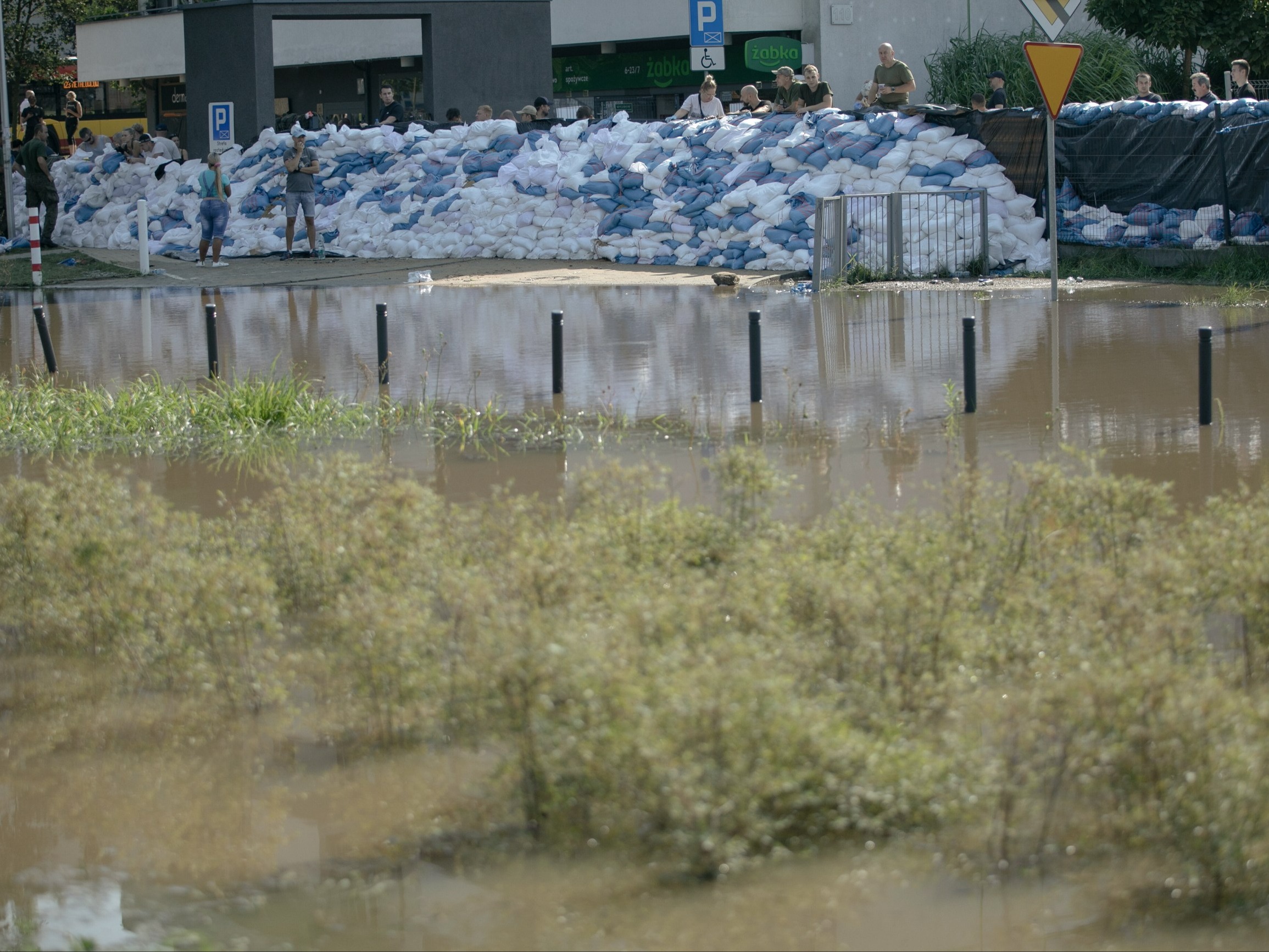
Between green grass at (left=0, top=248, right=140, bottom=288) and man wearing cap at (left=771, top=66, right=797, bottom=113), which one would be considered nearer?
man wearing cap at (left=771, top=66, right=797, bottom=113)

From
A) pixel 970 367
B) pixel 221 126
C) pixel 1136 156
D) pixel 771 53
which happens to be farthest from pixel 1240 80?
pixel 771 53

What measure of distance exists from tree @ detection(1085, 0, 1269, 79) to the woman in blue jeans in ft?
48.8

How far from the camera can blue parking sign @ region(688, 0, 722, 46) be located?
2388 cm

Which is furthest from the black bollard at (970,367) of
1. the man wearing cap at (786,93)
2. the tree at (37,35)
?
the tree at (37,35)

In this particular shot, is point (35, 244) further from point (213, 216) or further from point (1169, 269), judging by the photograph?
point (1169, 269)

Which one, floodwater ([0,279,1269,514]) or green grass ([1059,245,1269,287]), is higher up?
green grass ([1059,245,1269,287])

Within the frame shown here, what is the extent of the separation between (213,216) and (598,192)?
18.6 ft

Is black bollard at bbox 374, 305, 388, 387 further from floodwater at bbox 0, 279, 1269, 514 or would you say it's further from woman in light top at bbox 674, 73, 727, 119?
woman in light top at bbox 674, 73, 727, 119

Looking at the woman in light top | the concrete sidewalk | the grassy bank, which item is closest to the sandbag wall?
the concrete sidewalk

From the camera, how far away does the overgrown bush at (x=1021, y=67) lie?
29.8 m

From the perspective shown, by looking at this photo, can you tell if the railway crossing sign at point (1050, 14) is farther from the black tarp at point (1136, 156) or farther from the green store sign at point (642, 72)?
the green store sign at point (642, 72)

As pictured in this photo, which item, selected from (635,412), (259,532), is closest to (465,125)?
(635,412)

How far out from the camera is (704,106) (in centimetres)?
2389

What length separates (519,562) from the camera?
555 cm
